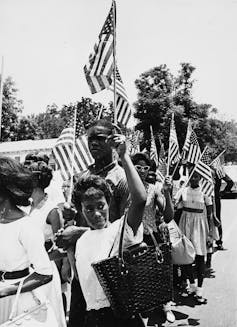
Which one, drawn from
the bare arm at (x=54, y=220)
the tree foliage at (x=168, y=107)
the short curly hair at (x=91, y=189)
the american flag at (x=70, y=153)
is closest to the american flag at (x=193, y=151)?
the american flag at (x=70, y=153)

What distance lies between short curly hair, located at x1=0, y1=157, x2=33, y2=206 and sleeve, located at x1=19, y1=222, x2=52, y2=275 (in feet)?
0.73

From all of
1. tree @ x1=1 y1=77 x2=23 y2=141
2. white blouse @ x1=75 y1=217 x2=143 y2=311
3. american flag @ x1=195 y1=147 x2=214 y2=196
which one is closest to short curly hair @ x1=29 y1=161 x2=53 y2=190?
white blouse @ x1=75 y1=217 x2=143 y2=311

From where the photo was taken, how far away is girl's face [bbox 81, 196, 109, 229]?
8.11 ft

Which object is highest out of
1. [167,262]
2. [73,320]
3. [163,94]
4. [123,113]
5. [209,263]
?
[163,94]

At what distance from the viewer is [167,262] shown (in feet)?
7.29

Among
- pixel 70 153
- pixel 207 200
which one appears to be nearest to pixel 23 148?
pixel 207 200

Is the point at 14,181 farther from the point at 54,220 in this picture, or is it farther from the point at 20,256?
the point at 54,220

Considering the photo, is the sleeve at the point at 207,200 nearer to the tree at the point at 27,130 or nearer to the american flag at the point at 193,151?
the american flag at the point at 193,151

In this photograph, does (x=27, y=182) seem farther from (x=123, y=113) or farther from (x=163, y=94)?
(x=163, y=94)

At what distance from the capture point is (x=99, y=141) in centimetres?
290

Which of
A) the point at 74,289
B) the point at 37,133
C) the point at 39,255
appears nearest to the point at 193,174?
the point at 74,289

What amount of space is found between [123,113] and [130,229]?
8.56 feet

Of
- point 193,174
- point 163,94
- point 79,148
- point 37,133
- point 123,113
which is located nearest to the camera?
point 123,113

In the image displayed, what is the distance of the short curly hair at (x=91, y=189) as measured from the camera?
2.52 meters
